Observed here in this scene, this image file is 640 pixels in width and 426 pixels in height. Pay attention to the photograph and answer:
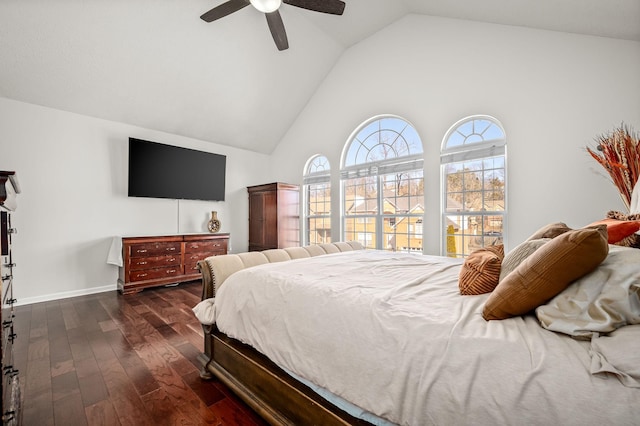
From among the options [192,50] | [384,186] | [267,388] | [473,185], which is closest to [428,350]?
[267,388]

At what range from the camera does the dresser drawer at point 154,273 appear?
407 cm

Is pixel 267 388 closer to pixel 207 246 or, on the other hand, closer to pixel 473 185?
pixel 473 185

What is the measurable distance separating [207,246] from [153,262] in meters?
0.84

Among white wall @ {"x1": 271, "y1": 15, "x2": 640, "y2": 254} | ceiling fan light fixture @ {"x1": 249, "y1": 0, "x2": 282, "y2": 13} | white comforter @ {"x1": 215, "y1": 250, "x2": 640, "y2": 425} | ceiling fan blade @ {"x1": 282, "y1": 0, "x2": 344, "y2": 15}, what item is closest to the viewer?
white comforter @ {"x1": 215, "y1": 250, "x2": 640, "y2": 425}

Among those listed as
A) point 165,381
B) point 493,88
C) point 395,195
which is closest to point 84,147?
point 165,381

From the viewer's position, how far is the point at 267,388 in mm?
1478

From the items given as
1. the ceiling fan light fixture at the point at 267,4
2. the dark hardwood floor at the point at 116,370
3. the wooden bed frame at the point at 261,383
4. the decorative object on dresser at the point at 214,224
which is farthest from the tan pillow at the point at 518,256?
the decorative object on dresser at the point at 214,224

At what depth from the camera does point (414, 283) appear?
60.2 inches

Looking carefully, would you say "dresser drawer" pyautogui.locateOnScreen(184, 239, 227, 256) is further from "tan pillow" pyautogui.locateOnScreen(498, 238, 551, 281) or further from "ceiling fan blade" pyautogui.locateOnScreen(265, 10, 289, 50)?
"tan pillow" pyautogui.locateOnScreen(498, 238, 551, 281)

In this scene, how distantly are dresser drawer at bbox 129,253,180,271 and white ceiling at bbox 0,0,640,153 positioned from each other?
2.22m

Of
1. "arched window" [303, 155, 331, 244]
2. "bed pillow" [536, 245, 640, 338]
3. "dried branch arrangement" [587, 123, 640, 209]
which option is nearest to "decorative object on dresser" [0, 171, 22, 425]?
"bed pillow" [536, 245, 640, 338]

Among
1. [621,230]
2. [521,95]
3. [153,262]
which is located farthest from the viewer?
[153,262]

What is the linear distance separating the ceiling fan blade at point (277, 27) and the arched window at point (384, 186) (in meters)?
2.08

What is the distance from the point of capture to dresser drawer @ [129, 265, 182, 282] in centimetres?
407
